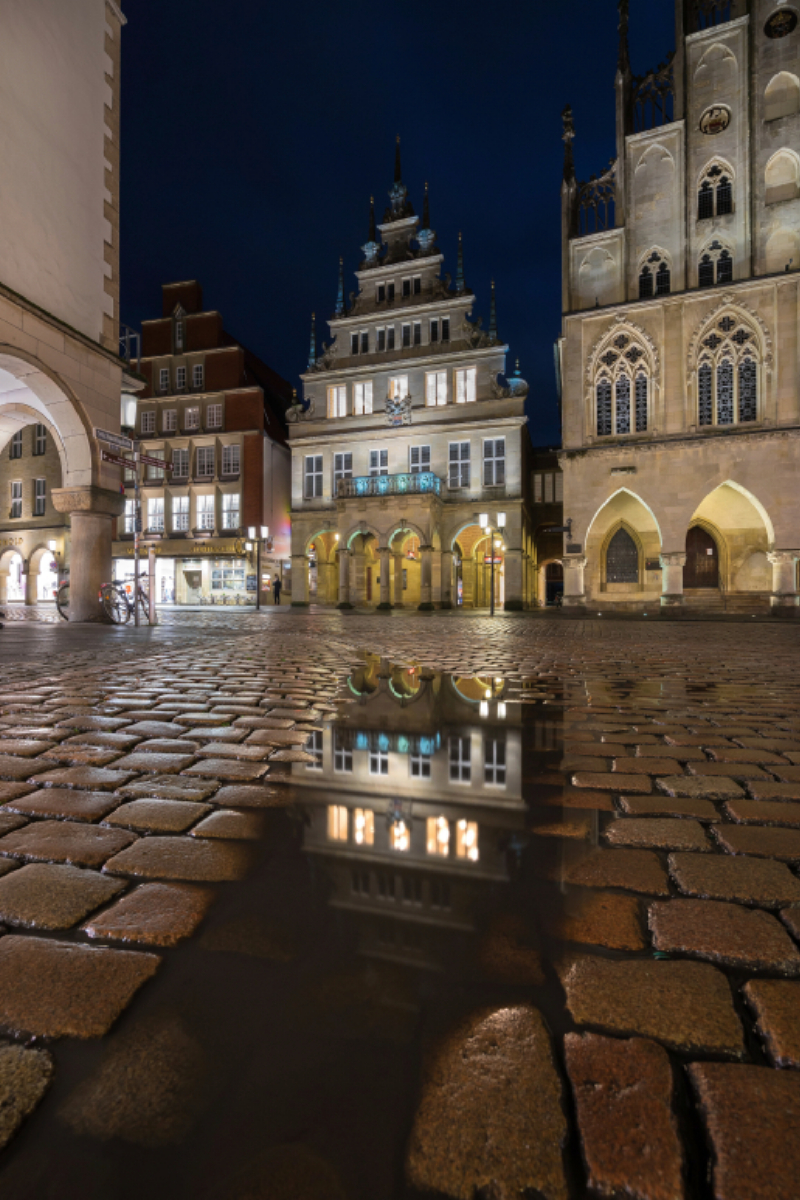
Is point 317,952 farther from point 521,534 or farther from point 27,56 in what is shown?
point 521,534

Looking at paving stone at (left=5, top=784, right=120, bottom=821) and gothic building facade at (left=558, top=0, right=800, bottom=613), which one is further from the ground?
gothic building facade at (left=558, top=0, right=800, bottom=613)

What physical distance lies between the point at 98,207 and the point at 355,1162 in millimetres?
15585

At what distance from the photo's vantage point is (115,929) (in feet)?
3.91

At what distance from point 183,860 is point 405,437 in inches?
1190

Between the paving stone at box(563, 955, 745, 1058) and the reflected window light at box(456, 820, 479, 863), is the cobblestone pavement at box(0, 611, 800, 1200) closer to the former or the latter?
the paving stone at box(563, 955, 745, 1058)

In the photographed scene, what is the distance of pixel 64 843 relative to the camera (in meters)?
1.64

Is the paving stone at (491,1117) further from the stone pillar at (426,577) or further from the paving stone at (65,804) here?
the stone pillar at (426,577)

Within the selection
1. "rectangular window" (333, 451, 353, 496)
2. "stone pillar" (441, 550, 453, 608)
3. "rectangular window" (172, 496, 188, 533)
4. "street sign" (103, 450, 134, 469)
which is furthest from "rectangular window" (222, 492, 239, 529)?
"street sign" (103, 450, 134, 469)

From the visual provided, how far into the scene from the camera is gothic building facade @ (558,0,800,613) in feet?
71.3

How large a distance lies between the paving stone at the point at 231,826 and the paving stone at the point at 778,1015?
1171 millimetres

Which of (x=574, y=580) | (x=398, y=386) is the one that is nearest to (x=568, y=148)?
(x=398, y=386)

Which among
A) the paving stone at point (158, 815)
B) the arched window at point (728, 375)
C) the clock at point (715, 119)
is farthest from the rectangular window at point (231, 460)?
the paving stone at point (158, 815)

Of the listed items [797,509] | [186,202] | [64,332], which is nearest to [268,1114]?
[64,332]

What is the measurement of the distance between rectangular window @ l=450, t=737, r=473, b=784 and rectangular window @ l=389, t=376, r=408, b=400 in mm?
29554
